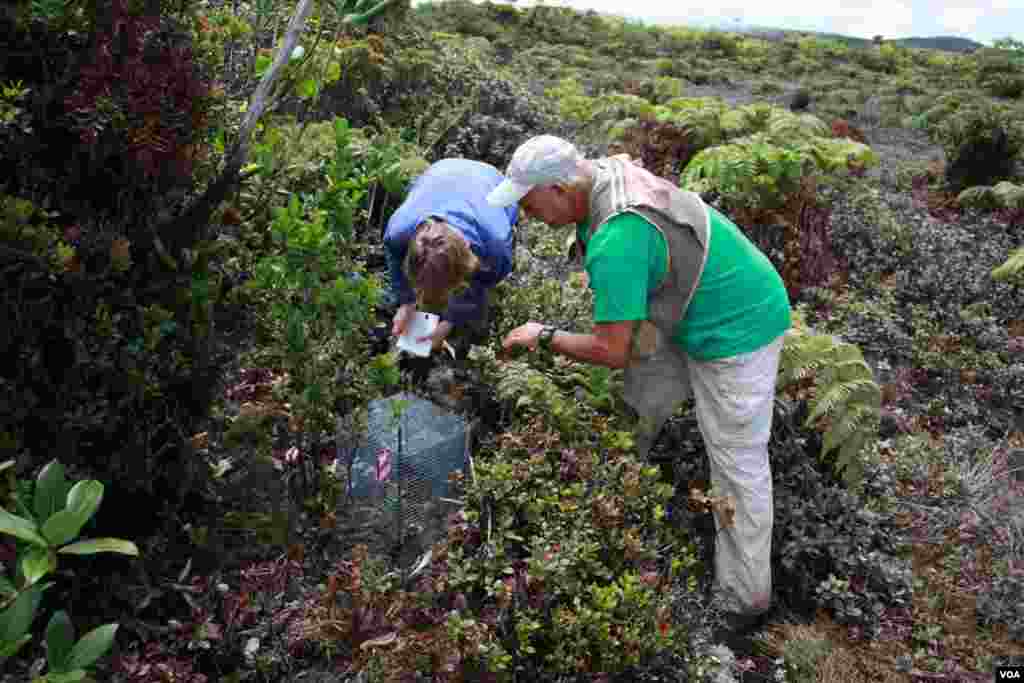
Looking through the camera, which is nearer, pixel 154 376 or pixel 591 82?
pixel 154 376

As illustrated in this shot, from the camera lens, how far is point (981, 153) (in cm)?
1007

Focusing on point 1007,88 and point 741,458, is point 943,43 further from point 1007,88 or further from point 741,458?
point 741,458

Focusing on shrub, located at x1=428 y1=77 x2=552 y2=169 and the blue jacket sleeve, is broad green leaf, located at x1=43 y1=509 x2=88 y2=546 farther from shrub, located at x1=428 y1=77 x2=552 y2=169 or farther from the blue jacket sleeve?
shrub, located at x1=428 y1=77 x2=552 y2=169

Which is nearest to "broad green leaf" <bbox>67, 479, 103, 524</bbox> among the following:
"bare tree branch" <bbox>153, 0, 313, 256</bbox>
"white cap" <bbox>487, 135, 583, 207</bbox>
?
"bare tree branch" <bbox>153, 0, 313, 256</bbox>

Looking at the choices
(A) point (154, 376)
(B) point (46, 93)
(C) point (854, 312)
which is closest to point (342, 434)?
(A) point (154, 376)

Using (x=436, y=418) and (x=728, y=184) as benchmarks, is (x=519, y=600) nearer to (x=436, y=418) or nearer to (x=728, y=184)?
(x=436, y=418)

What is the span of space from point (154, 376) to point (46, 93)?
835 millimetres

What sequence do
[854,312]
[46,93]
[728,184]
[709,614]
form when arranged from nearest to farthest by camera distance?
[46,93]
[709,614]
[854,312]
[728,184]

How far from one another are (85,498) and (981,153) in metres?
11.0

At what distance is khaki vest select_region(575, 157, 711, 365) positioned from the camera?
3180 millimetres

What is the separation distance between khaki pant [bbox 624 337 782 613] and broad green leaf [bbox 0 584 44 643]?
8.85 ft

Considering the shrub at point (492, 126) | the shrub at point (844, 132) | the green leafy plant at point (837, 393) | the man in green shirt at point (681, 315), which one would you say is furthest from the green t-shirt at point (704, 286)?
the shrub at point (844, 132)

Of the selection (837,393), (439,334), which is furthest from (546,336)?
(837,393)

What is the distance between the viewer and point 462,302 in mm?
4262
